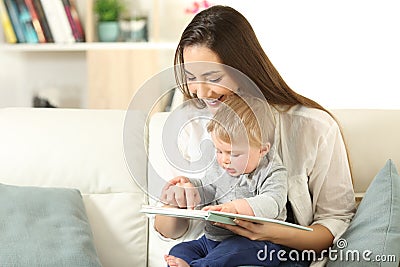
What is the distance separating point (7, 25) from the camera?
3477 millimetres

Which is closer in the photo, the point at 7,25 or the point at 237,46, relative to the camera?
the point at 237,46

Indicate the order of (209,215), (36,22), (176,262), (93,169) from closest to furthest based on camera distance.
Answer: (209,215) → (176,262) → (93,169) → (36,22)

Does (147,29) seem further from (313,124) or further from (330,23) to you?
(313,124)

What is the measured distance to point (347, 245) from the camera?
178cm

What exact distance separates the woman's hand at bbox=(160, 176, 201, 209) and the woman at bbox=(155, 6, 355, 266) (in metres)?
0.03

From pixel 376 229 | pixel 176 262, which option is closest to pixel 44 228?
pixel 176 262

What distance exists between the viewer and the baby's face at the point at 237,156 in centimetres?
168

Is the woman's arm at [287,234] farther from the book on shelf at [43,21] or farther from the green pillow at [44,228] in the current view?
the book on shelf at [43,21]

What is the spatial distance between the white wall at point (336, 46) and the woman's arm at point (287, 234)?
153 centimetres

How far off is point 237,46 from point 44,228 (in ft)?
2.24

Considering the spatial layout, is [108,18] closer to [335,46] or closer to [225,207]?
[335,46]

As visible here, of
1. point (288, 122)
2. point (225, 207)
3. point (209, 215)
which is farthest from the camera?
point (288, 122)

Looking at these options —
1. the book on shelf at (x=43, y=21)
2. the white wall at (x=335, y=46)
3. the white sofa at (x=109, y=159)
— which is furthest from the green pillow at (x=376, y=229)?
the book on shelf at (x=43, y=21)

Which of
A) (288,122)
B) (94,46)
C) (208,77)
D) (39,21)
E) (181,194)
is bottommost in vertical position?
(94,46)
